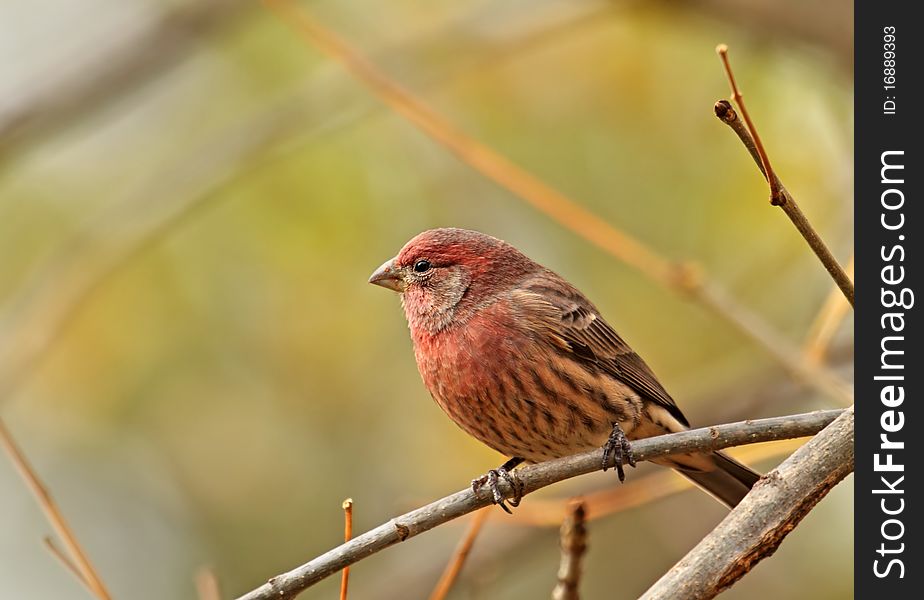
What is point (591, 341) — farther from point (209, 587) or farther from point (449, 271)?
point (209, 587)

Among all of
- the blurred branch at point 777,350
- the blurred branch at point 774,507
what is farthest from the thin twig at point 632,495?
the blurred branch at point 774,507

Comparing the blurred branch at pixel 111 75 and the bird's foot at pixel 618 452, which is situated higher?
the blurred branch at pixel 111 75

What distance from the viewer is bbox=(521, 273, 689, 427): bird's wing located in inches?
200

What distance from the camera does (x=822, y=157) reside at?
7.23 m

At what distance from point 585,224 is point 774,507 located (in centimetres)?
269

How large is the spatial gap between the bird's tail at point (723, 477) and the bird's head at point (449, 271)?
1.22m

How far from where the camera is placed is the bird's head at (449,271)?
524 centimetres

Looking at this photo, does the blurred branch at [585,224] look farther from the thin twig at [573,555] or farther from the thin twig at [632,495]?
the thin twig at [573,555]
